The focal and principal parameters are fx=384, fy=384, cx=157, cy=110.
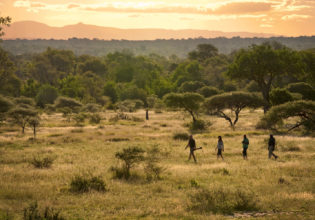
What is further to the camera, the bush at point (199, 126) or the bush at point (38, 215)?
the bush at point (199, 126)

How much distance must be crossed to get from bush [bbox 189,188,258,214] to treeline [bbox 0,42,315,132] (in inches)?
343

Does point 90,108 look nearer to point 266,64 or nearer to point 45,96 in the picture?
point 45,96

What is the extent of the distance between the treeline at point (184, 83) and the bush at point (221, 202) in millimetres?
8719

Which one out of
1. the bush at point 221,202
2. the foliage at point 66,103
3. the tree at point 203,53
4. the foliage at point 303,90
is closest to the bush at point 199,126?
the foliage at point 303,90

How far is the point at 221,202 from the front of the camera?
12672 millimetres

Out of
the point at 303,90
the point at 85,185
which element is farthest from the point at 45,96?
the point at 85,185

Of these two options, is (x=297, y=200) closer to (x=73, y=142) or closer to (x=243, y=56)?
(x=73, y=142)

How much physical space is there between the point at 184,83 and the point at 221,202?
249 ft

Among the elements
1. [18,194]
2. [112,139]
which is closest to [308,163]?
[18,194]

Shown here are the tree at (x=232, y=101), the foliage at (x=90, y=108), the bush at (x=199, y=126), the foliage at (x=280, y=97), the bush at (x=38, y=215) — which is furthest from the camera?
the foliage at (x=90, y=108)

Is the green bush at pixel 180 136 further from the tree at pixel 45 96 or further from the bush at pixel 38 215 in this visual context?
the tree at pixel 45 96

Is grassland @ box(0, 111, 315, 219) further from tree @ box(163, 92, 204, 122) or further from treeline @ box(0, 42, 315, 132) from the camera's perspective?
tree @ box(163, 92, 204, 122)

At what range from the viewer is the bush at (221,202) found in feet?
39.6

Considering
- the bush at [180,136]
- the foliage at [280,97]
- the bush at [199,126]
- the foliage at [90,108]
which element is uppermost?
the foliage at [280,97]
